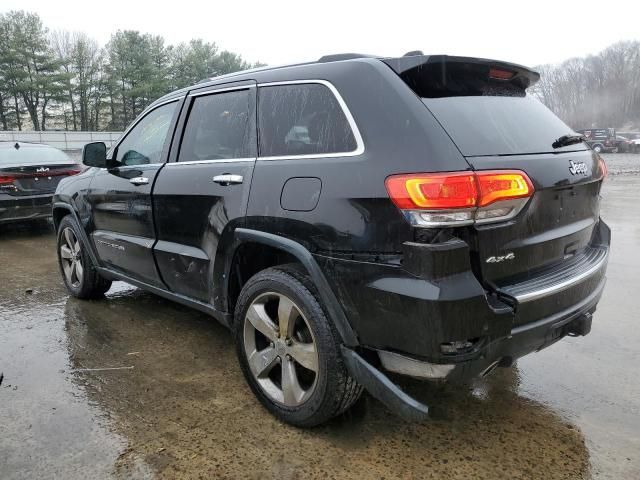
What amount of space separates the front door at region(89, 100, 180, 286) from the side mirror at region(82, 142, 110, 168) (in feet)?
0.30

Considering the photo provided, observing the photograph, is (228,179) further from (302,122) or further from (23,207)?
(23,207)

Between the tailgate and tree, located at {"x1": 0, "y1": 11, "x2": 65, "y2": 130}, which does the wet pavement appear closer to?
the tailgate

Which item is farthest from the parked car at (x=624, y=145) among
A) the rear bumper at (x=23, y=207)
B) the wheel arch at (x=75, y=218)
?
the wheel arch at (x=75, y=218)

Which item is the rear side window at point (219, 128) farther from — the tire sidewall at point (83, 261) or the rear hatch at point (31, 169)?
the rear hatch at point (31, 169)

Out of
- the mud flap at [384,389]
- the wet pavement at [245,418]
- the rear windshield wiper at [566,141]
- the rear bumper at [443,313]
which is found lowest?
the wet pavement at [245,418]

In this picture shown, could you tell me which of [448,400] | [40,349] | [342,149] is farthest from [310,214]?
[40,349]

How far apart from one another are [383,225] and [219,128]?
1.53m

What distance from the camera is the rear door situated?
9.66ft

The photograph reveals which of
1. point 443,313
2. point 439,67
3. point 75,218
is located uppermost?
point 439,67

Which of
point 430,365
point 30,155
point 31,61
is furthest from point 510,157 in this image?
point 31,61

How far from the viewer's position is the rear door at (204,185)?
2943 millimetres

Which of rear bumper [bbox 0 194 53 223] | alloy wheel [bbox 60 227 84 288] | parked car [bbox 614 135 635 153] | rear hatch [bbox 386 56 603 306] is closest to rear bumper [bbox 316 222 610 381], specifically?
rear hatch [bbox 386 56 603 306]

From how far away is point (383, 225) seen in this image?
2.17 metres

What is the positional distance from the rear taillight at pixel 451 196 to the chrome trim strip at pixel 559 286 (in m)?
0.35
